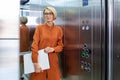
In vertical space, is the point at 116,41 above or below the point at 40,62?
above

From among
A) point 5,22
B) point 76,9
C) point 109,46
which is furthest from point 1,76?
point 76,9

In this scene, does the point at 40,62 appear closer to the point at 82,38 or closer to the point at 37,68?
the point at 37,68

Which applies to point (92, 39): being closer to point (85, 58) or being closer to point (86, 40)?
point (86, 40)

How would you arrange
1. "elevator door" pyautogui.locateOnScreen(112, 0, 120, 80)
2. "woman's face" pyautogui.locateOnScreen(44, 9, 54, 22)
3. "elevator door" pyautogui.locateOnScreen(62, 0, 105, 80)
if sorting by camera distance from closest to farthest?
1. "elevator door" pyautogui.locateOnScreen(112, 0, 120, 80)
2. "elevator door" pyautogui.locateOnScreen(62, 0, 105, 80)
3. "woman's face" pyautogui.locateOnScreen(44, 9, 54, 22)

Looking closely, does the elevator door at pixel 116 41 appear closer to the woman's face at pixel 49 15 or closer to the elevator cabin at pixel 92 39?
the elevator cabin at pixel 92 39

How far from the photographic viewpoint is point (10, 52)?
128 centimetres

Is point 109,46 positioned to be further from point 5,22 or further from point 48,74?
point 5,22

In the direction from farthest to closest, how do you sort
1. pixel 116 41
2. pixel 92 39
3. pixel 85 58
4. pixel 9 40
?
pixel 85 58, pixel 92 39, pixel 116 41, pixel 9 40

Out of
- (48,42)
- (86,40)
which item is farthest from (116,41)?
(48,42)

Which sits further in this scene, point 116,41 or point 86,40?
point 86,40

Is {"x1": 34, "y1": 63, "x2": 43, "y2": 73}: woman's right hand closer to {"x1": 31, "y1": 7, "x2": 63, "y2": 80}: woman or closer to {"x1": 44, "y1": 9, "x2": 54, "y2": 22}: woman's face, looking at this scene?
{"x1": 31, "y1": 7, "x2": 63, "y2": 80}: woman

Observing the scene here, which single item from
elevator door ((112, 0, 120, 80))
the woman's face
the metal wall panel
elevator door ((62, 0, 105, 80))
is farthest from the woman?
the metal wall panel

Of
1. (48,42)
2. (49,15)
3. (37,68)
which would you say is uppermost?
(49,15)

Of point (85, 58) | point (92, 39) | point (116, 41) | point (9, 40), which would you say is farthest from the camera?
point (85, 58)
